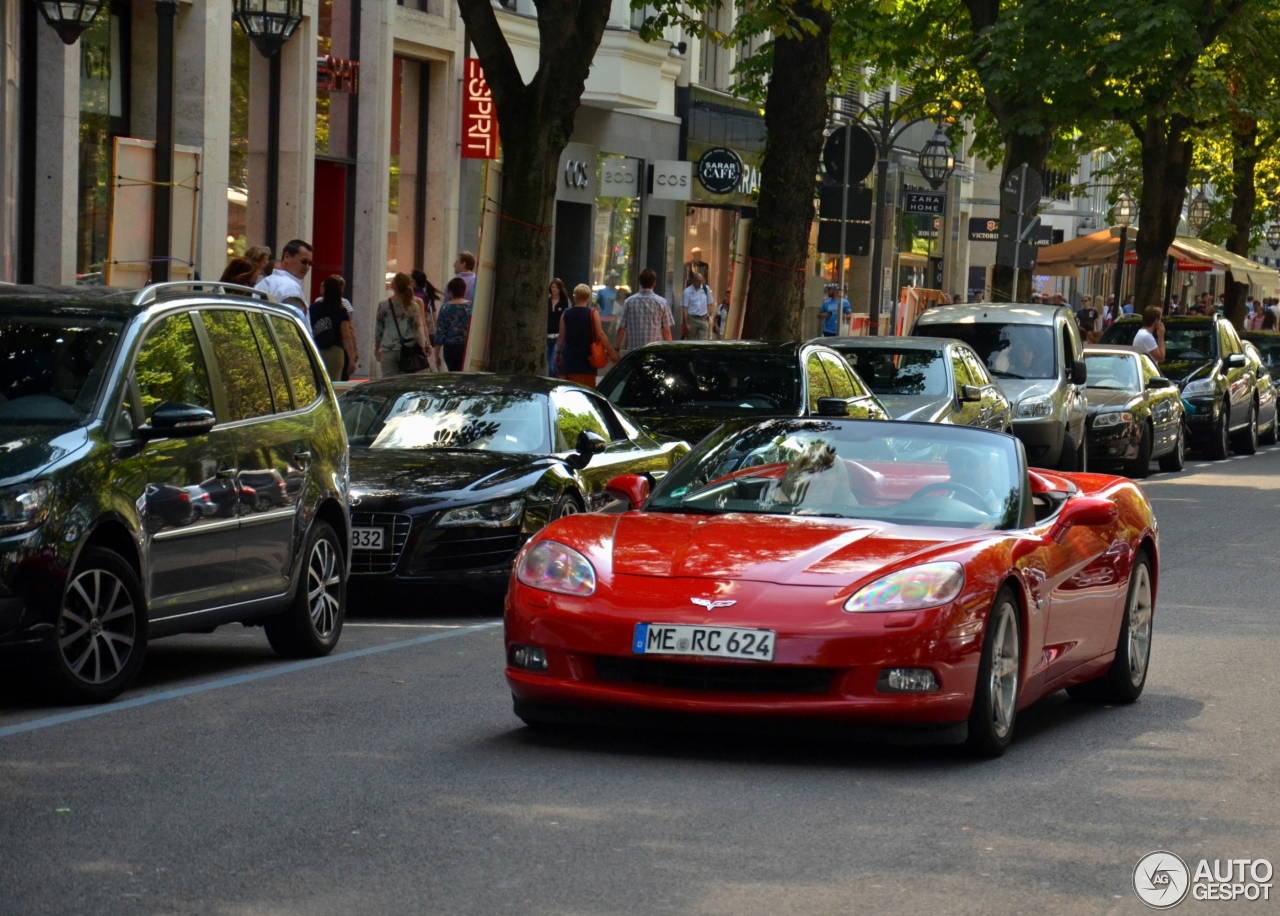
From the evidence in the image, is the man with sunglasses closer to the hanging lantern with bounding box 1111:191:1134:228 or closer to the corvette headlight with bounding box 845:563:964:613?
the corvette headlight with bounding box 845:563:964:613

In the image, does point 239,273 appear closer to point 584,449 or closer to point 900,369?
point 584,449

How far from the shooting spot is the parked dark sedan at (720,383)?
56.5 ft

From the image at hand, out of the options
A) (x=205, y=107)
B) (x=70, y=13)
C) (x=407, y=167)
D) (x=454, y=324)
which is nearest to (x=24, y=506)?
(x=70, y=13)

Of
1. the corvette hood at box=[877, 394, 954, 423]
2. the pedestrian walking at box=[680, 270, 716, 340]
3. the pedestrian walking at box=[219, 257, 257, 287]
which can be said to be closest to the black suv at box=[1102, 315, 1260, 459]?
the pedestrian walking at box=[680, 270, 716, 340]

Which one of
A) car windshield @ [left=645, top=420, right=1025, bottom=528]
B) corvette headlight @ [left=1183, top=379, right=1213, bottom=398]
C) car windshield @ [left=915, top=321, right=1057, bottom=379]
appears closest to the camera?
car windshield @ [left=645, top=420, right=1025, bottom=528]

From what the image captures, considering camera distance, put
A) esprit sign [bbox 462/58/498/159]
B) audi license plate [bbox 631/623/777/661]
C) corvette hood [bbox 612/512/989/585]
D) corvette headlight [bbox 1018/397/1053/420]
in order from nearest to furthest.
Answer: audi license plate [bbox 631/623/777/661], corvette hood [bbox 612/512/989/585], corvette headlight [bbox 1018/397/1053/420], esprit sign [bbox 462/58/498/159]

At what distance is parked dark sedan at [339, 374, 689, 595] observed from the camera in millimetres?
12766

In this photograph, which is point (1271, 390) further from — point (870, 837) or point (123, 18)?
point (870, 837)

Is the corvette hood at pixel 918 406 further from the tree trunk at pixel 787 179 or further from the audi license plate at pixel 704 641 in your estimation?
the audi license plate at pixel 704 641

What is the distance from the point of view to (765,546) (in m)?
8.35

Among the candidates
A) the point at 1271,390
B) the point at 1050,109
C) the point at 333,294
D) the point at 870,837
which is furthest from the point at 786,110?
the point at 870,837

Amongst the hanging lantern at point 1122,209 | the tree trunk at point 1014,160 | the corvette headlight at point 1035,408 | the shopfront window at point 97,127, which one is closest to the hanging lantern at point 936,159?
the tree trunk at point 1014,160

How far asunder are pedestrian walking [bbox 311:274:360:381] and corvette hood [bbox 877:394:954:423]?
186 inches

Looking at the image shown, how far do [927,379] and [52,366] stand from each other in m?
12.6
